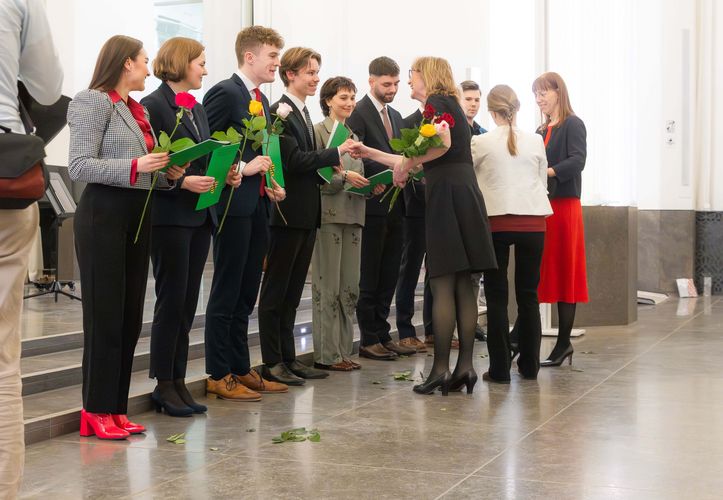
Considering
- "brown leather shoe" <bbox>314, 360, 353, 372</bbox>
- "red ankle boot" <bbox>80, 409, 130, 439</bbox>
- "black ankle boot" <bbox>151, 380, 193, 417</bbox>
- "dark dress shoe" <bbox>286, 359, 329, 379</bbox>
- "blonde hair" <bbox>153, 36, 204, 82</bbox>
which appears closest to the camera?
"red ankle boot" <bbox>80, 409, 130, 439</bbox>

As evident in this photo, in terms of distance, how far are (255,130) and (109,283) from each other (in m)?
1.03

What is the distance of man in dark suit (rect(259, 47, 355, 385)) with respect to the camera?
5.24 metres

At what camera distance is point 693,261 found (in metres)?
11.9

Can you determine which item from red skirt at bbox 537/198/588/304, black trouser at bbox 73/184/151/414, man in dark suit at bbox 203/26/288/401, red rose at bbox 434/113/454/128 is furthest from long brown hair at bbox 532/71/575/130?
black trouser at bbox 73/184/151/414

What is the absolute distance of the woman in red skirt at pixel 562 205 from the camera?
20.0ft

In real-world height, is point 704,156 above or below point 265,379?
above

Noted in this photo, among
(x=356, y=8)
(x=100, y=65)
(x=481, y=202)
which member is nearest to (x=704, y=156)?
(x=356, y=8)

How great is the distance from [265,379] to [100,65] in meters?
2.07

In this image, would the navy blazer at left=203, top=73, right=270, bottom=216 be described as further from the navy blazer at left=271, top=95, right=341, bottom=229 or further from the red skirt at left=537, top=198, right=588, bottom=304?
the red skirt at left=537, top=198, right=588, bottom=304

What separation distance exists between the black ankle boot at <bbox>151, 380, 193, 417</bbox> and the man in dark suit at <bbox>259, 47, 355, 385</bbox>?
0.86 m

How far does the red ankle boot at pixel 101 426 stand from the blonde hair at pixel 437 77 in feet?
7.33

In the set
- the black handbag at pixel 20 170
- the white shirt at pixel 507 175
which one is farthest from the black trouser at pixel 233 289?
the black handbag at pixel 20 170

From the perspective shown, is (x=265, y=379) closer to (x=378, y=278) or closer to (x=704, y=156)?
(x=378, y=278)

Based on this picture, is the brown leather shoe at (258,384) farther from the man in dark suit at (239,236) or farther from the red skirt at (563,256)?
the red skirt at (563,256)
